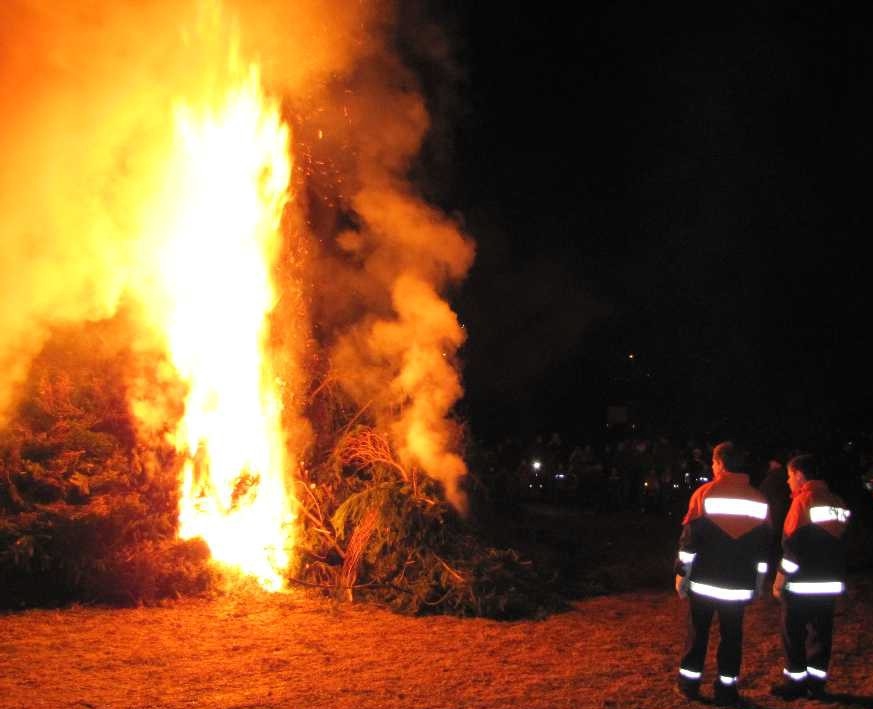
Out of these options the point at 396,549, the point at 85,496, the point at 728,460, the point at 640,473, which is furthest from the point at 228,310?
the point at 640,473

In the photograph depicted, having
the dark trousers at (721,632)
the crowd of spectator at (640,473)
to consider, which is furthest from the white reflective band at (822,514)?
the crowd of spectator at (640,473)

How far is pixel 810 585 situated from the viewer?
237 inches

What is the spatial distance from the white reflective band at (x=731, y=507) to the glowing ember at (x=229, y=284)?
5.51 m

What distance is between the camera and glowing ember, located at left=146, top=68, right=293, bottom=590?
394 inches

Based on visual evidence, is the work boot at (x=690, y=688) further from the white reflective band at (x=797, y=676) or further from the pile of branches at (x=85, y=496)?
the pile of branches at (x=85, y=496)

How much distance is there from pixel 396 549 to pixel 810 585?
4.25 m

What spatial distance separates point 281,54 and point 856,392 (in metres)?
23.4

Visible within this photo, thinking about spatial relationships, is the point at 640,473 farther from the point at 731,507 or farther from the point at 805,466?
the point at 731,507

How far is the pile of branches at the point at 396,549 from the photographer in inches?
330

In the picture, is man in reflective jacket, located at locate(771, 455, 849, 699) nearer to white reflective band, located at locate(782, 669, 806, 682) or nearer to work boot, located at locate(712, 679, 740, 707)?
white reflective band, located at locate(782, 669, 806, 682)

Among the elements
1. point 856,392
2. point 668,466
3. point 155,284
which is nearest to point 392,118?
point 155,284

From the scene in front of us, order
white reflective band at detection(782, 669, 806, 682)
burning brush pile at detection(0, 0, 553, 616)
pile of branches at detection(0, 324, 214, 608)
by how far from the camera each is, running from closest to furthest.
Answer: white reflective band at detection(782, 669, 806, 682) → pile of branches at detection(0, 324, 214, 608) → burning brush pile at detection(0, 0, 553, 616)

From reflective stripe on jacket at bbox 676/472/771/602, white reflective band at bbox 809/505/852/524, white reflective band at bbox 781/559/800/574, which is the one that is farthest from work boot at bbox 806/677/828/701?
white reflective band at bbox 809/505/852/524

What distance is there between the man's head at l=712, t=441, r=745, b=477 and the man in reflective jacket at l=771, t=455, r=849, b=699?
26.5 inches
